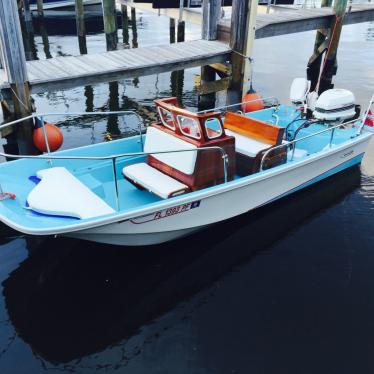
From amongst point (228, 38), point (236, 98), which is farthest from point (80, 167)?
point (228, 38)

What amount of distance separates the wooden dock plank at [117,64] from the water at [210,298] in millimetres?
3701

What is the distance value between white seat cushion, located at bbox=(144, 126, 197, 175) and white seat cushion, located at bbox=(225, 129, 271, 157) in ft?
4.33

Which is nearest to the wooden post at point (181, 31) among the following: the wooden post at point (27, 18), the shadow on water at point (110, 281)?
the wooden post at point (27, 18)

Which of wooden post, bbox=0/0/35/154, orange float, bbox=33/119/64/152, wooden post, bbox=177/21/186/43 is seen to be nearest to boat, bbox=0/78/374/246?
orange float, bbox=33/119/64/152

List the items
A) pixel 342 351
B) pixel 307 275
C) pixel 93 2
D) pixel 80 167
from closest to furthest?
pixel 342 351 → pixel 307 275 → pixel 80 167 → pixel 93 2

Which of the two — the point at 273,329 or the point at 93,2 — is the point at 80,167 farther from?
the point at 93,2

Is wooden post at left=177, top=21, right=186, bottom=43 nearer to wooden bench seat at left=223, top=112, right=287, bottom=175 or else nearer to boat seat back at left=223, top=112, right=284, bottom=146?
boat seat back at left=223, top=112, right=284, bottom=146

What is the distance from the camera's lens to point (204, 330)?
520cm

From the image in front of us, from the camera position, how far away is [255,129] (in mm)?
7496

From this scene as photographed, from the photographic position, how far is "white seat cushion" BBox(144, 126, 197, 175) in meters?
6.20

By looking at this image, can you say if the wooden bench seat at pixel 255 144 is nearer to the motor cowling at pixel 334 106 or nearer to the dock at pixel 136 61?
the motor cowling at pixel 334 106

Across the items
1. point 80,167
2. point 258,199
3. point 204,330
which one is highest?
point 80,167

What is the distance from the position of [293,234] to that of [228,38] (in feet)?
22.4

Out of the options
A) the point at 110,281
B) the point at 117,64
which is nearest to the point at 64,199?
the point at 110,281
